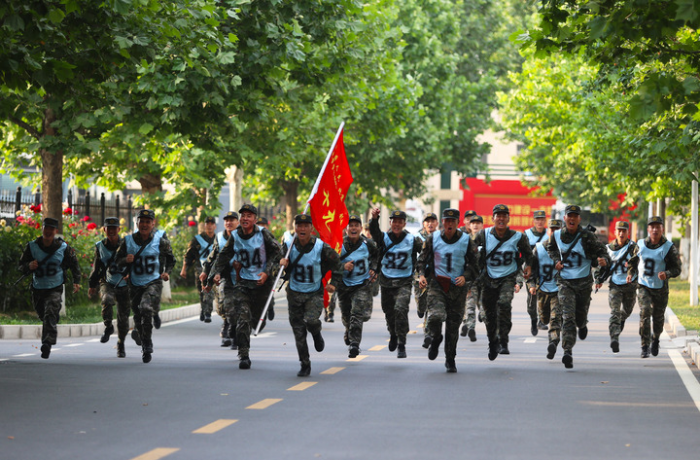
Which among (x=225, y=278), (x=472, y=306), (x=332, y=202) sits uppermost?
(x=332, y=202)

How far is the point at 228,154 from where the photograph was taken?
24.4 meters

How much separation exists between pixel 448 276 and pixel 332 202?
2.91m

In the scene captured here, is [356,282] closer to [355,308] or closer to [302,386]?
[355,308]

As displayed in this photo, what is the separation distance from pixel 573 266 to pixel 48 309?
5.90 metres

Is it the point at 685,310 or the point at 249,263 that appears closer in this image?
the point at 249,263

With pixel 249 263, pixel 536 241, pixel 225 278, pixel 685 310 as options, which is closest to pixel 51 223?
pixel 225 278

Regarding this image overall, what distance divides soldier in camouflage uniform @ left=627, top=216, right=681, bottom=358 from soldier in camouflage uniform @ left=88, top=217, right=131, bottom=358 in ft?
20.3

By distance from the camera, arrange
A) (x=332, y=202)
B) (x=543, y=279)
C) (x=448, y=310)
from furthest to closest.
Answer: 1. (x=543, y=279)
2. (x=332, y=202)
3. (x=448, y=310)

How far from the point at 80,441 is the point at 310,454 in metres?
1.58

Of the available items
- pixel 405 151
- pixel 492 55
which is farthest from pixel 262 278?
pixel 492 55

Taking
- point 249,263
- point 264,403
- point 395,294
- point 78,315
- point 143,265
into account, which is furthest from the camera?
point 78,315

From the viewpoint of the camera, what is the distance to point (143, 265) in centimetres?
1470

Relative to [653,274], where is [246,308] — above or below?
below

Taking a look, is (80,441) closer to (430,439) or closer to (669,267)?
(430,439)
